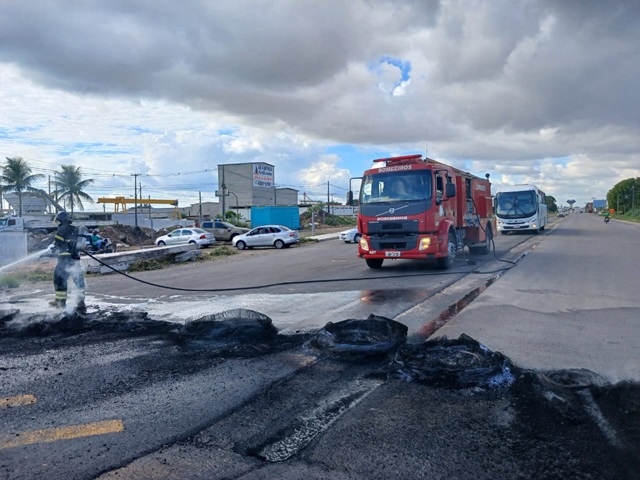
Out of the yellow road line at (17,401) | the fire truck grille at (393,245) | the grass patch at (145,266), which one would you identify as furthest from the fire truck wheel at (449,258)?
the yellow road line at (17,401)

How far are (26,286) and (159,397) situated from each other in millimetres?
11924

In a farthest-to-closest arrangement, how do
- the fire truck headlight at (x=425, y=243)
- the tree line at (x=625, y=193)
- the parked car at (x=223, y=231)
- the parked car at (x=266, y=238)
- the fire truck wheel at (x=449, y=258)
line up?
the tree line at (x=625, y=193), the parked car at (x=223, y=231), the parked car at (x=266, y=238), the fire truck wheel at (x=449, y=258), the fire truck headlight at (x=425, y=243)

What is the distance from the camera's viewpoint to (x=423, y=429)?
3764 millimetres

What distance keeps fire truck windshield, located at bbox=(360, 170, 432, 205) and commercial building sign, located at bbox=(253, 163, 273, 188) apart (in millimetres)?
64214

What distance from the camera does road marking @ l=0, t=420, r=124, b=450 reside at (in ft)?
11.9

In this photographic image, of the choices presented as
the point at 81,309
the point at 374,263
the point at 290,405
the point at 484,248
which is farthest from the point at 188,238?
the point at 290,405

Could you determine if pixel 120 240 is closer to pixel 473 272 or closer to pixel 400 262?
pixel 400 262

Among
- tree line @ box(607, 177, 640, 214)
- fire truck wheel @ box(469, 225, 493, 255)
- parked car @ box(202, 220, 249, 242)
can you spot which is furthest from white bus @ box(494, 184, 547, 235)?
tree line @ box(607, 177, 640, 214)

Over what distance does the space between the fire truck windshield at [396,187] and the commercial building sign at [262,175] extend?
6421cm

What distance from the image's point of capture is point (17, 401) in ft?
14.5

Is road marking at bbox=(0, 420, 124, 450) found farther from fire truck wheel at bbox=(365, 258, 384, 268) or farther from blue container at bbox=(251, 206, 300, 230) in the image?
blue container at bbox=(251, 206, 300, 230)

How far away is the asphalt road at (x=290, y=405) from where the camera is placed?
10.7 ft

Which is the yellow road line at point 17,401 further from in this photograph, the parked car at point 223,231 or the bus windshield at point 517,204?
the bus windshield at point 517,204

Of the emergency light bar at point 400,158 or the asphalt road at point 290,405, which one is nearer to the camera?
the asphalt road at point 290,405
